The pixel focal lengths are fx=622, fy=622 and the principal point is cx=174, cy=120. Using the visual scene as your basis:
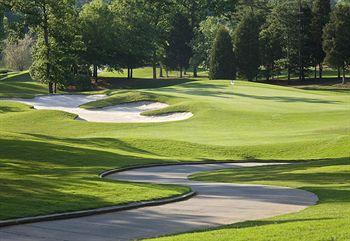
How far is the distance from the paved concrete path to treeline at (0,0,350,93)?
5818 centimetres

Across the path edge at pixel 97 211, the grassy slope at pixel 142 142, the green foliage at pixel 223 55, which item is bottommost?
the grassy slope at pixel 142 142

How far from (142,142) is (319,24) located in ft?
212

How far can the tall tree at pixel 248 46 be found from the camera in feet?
311

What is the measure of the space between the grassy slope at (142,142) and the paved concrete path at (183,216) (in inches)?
39.9

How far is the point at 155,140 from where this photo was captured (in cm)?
3606

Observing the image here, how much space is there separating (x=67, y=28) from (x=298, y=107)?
3650cm

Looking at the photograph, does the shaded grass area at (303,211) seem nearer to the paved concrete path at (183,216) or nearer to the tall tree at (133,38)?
the paved concrete path at (183,216)

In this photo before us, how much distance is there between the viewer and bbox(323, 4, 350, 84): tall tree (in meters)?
85.9

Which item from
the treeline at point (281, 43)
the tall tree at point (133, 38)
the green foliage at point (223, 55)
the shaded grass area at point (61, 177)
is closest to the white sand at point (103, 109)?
the shaded grass area at point (61, 177)

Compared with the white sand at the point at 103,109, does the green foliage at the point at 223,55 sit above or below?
above

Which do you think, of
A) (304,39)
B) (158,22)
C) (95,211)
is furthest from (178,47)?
(95,211)

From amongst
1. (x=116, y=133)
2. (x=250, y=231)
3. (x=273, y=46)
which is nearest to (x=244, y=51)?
(x=273, y=46)

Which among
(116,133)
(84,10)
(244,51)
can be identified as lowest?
(116,133)

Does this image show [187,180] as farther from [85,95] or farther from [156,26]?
[156,26]
